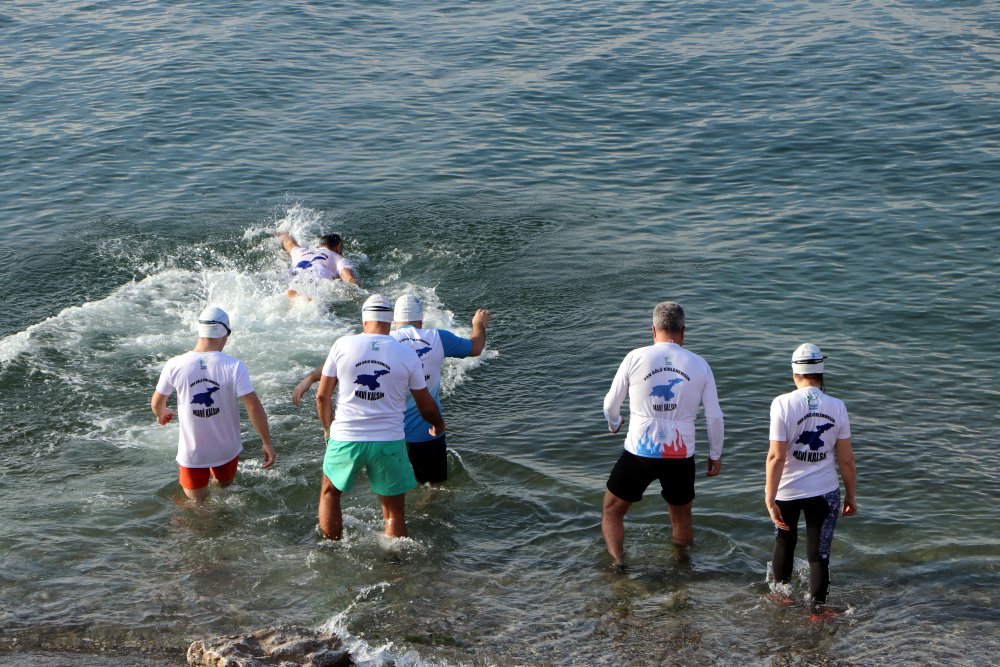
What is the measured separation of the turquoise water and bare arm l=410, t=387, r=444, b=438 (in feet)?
3.76

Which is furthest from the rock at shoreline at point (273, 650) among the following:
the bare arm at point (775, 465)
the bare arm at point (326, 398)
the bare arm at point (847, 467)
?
the bare arm at point (847, 467)

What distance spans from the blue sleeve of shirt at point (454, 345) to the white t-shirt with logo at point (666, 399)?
146cm

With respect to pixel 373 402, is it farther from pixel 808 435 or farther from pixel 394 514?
pixel 808 435

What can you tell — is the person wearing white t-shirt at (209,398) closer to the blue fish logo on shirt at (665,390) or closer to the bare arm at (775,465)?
the blue fish logo on shirt at (665,390)

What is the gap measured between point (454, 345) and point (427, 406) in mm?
719

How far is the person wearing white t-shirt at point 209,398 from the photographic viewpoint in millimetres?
8609

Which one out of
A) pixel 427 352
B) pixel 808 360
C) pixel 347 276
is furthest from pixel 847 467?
pixel 347 276

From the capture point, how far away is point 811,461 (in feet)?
24.8

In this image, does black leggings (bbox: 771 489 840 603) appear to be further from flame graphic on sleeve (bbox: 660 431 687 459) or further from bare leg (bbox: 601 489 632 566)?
bare leg (bbox: 601 489 632 566)

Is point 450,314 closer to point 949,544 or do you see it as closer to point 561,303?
point 561,303

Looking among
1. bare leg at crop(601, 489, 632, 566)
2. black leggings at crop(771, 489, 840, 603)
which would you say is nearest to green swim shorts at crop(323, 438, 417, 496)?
bare leg at crop(601, 489, 632, 566)

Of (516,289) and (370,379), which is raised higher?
(370,379)

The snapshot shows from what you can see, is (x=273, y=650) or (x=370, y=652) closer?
(x=273, y=650)

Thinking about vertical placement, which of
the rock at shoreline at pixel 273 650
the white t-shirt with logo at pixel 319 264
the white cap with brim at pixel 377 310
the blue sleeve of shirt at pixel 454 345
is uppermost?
the white cap with brim at pixel 377 310
